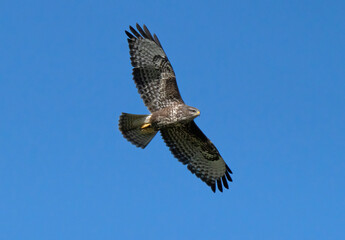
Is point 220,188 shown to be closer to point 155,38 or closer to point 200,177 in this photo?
point 200,177

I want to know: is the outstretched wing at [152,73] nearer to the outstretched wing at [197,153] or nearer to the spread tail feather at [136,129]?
the spread tail feather at [136,129]

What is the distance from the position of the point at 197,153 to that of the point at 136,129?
161 cm

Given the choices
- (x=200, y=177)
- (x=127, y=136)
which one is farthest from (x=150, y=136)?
(x=200, y=177)

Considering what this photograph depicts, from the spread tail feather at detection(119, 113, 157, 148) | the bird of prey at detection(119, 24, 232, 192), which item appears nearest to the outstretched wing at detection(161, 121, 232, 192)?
the bird of prey at detection(119, 24, 232, 192)

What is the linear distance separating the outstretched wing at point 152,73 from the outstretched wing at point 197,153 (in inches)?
27.6

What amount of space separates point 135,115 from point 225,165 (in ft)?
8.36

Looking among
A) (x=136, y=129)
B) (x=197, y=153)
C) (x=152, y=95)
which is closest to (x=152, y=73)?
(x=152, y=95)

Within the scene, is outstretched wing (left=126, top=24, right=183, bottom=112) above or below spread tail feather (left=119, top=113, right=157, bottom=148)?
above

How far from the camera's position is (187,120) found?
13633mm

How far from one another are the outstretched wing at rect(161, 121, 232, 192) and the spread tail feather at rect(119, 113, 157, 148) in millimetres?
519

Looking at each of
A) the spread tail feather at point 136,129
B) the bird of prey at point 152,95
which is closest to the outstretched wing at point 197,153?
the bird of prey at point 152,95

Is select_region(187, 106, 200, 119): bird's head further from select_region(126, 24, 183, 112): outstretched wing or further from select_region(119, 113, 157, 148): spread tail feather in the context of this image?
select_region(119, 113, 157, 148): spread tail feather

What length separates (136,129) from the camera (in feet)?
46.1

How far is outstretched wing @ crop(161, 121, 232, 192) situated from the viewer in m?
14.4
